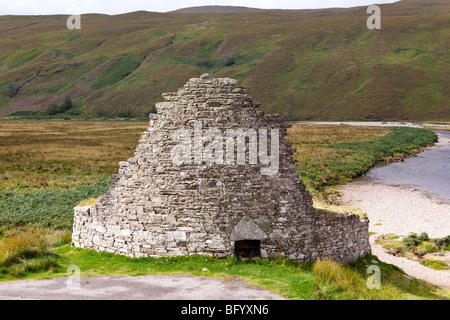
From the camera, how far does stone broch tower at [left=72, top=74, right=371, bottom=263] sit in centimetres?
1191

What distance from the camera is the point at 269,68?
133 m

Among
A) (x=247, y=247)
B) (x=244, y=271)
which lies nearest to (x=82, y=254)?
(x=247, y=247)

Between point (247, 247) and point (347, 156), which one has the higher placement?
point (247, 247)

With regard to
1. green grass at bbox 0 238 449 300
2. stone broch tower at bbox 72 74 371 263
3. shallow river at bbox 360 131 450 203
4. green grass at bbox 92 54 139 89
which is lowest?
shallow river at bbox 360 131 450 203

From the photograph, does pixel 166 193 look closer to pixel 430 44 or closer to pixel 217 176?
pixel 217 176

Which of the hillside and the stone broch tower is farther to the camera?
the hillside

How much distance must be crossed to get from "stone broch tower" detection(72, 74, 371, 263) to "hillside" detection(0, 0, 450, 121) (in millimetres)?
96903

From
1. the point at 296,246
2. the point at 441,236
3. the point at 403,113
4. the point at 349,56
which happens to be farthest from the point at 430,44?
the point at 296,246

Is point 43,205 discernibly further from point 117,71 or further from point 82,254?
point 117,71

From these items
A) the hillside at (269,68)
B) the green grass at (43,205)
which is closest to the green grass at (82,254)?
the green grass at (43,205)

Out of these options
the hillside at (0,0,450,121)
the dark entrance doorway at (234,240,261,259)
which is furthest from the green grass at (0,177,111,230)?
the hillside at (0,0,450,121)

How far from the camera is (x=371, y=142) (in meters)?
60.2

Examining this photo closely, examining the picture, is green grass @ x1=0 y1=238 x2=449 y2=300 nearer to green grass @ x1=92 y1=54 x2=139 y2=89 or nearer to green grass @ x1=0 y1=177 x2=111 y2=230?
green grass @ x1=0 y1=177 x2=111 y2=230

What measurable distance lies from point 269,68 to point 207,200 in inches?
4958
